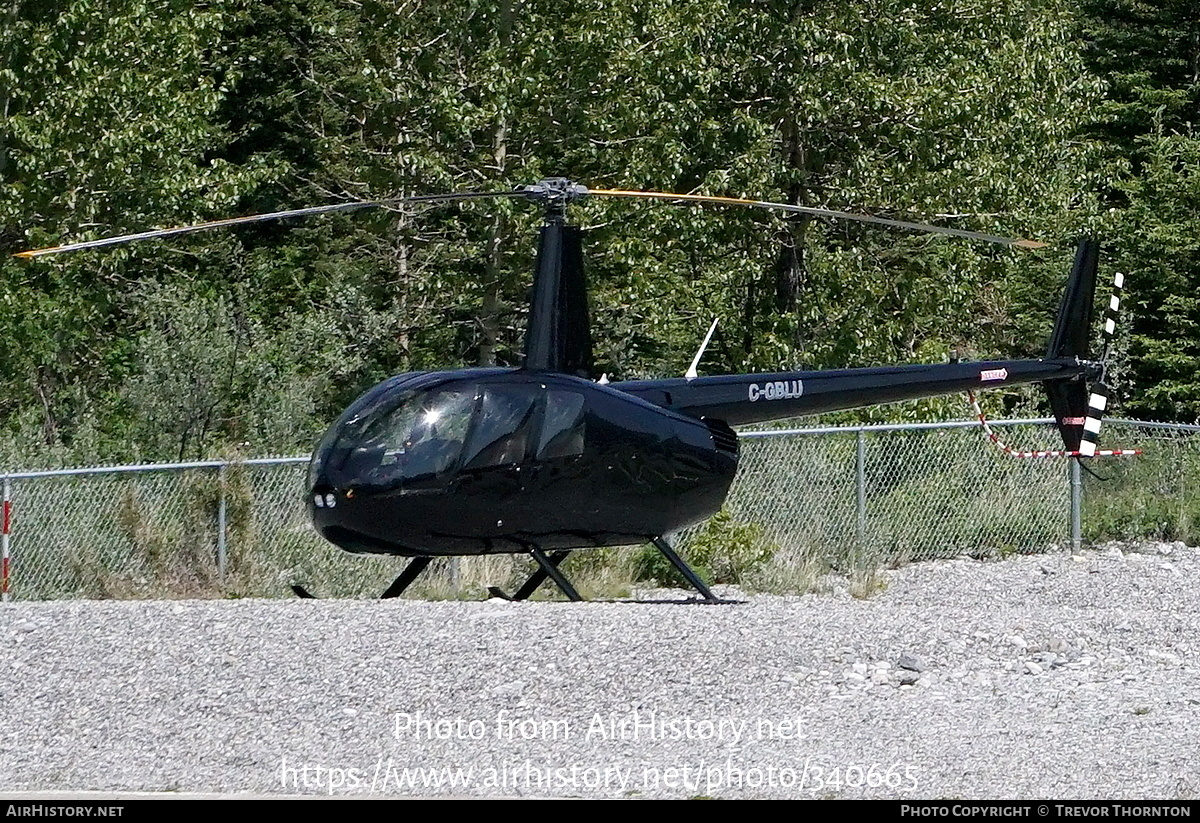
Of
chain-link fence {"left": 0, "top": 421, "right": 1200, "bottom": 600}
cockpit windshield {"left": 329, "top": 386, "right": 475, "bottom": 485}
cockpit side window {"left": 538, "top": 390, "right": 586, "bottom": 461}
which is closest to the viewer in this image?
cockpit windshield {"left": 329, "top": 386, "right": 475, "bottom": 485}

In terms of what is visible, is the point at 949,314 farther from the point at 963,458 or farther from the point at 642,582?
the point at 642,582

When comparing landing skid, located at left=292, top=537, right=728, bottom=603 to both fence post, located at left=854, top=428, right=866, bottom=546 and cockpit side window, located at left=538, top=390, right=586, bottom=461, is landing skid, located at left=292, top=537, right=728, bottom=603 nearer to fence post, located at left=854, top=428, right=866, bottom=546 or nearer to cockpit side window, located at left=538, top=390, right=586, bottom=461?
cockpit side window, located at left=538, top=390, right=586, bottom=461

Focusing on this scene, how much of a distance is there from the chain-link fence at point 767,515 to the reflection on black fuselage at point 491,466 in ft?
9.82

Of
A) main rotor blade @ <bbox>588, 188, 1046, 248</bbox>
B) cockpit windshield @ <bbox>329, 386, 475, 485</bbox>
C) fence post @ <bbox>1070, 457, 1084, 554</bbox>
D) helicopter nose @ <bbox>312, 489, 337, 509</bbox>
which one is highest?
main rotor blade @ <bbox>588, 188, 1046, 248</bbox>

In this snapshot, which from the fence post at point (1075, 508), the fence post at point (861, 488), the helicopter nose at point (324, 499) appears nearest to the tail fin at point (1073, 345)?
the fence post at point (861, 488)

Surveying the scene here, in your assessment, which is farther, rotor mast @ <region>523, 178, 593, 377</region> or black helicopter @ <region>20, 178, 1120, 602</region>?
rotor mast @ <region>523, 178, 593, 377</region>

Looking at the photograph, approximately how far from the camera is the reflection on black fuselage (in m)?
12.2

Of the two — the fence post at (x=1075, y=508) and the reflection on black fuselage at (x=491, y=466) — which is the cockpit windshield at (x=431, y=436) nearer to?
the reflection on black fuselage at (x=491, y=466)

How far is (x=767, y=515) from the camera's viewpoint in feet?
59.9

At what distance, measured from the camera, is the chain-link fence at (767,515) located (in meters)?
15.4

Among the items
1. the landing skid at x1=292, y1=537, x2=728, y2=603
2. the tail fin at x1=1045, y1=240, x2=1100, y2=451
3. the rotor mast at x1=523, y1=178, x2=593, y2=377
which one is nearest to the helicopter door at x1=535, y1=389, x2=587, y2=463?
the rotor mast at x1=523, y1=178, x2=593, y2=377

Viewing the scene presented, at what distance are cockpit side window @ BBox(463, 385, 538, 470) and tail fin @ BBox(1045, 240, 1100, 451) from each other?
19.9 ft
